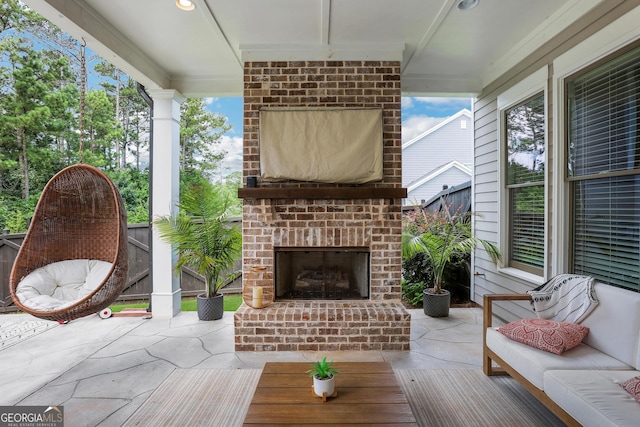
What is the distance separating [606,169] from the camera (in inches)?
97.7

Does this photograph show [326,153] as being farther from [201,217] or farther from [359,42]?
[201,217]

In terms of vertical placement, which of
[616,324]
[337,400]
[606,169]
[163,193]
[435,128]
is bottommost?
[337,400]

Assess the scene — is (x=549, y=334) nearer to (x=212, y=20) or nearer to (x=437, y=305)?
(x=437, y=305)

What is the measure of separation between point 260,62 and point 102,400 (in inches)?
122

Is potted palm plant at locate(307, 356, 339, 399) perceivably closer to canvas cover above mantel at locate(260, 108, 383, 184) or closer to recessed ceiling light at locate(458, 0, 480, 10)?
canvas cover above mantel at locate(260, 108, 383, 184)

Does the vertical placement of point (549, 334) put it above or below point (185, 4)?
below

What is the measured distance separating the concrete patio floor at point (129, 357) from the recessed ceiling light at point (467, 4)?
2919mm

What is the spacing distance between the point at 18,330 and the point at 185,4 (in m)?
3.78

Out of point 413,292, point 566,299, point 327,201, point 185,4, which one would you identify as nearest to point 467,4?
point 327,201

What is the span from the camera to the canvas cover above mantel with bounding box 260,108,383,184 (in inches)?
126

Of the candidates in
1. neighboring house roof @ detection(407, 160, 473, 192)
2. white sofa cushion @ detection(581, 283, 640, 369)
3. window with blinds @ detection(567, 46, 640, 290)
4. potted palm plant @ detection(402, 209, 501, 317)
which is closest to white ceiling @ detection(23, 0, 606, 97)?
window with blinds @ detection(567, 46, 640, 290)

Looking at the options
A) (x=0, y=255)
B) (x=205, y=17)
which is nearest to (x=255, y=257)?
(x=205, y=17)

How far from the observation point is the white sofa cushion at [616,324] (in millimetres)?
1935

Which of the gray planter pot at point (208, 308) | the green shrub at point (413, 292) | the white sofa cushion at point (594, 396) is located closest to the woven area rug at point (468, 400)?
the white sofa cushion at point (594, 396)
